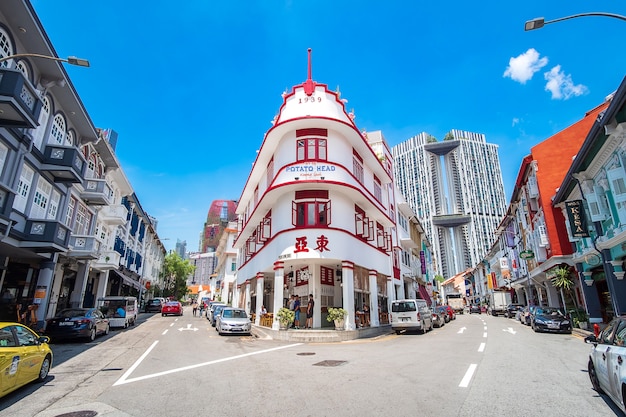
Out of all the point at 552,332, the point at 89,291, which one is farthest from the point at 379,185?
the point at 89,291

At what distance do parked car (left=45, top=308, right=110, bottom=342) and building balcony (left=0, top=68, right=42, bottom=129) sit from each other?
340 inches

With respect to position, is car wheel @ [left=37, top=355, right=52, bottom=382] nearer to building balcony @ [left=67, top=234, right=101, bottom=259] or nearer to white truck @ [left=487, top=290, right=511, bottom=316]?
building balcony @ [left=67, top=234, right=101, bottom=259]

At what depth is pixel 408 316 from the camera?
21.0 meters

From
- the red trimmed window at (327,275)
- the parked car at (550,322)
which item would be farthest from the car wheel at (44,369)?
the parked car at (550,322)

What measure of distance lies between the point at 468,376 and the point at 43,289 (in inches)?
806

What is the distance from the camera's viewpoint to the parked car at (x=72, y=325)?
1541 cm

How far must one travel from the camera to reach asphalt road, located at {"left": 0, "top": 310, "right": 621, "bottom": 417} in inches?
230

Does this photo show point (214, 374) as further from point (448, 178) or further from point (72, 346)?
point (448, 178)

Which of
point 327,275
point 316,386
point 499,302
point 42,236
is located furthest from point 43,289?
point 499,302

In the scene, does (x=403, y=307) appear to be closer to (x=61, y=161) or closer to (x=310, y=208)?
(x=310, y=208)

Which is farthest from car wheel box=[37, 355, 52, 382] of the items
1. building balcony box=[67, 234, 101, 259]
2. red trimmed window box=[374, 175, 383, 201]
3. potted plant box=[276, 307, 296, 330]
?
red trimmed window box=[374, 175, 383, 201]

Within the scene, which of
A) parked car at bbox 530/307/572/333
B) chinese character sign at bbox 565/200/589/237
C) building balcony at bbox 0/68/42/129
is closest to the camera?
building balcony at bbox 0/68/42/129

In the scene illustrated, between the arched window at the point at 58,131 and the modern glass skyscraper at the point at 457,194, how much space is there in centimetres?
11612

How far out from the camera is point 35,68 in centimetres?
1661
